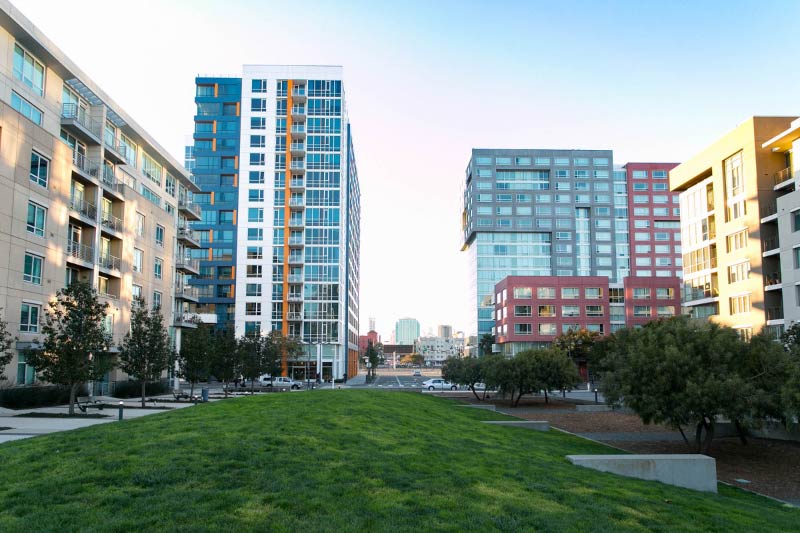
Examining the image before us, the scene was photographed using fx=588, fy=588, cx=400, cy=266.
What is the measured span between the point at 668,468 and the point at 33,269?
3606 cm

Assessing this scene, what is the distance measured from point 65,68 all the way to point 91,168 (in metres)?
7.28

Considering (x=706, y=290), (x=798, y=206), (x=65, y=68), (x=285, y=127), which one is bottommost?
(x=706, y=290)

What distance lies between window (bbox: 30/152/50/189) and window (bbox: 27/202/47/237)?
4.74 ft

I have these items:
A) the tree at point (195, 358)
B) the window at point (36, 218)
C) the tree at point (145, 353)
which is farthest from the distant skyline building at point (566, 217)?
the window at point (36, 218)

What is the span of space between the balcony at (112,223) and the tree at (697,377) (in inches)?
1547

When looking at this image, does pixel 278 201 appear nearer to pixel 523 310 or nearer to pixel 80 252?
pixel 523 310

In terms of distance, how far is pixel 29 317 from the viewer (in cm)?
3494

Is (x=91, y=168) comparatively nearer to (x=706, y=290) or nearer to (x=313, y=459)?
(x=313, y=459)

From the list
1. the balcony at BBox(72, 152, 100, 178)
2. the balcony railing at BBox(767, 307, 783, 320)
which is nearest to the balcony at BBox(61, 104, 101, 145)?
the balcony at BBox(72, 152, 100, 178)

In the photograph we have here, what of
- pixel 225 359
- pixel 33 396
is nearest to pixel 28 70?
pixel 33 396

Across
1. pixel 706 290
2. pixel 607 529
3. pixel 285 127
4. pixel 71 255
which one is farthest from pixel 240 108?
pixel 607 529

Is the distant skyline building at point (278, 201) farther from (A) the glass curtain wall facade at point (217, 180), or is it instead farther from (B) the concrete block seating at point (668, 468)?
(B) the concrete block seating at point (668, 468)

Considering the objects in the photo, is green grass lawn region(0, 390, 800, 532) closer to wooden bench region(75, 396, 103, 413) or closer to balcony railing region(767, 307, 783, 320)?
wooden bench region(75, 396, 103, 413)

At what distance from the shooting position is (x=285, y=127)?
90375 mm
